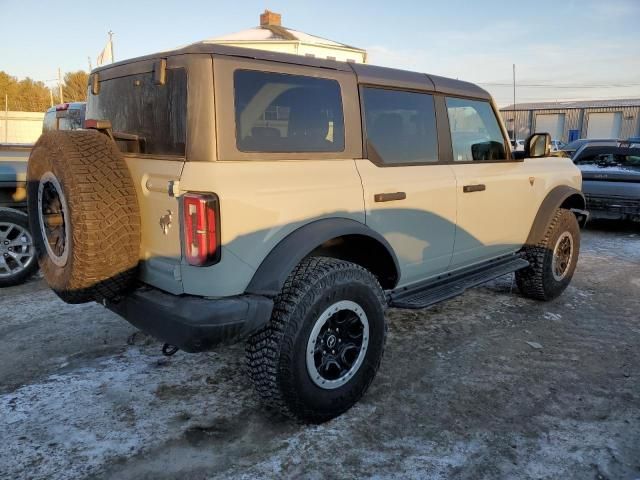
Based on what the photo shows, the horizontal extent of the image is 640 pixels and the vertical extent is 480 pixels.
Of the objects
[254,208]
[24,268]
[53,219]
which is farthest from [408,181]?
[24,268]

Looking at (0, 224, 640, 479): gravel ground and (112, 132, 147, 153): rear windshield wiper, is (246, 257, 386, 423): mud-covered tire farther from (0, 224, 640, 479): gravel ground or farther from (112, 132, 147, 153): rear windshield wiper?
(112, 132, 147, 153): rear windshield wiper

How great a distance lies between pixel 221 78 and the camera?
2.45m

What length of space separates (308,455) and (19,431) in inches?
61.9

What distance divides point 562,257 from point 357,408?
3118 mm

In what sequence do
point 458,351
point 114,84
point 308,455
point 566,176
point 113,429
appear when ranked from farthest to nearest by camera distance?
point 566,176, point 458,351, point 114,84, point 113,429, point 308,455

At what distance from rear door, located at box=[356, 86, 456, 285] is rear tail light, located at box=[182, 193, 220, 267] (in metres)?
1.02

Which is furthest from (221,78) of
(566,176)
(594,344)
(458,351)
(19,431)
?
(566,176)

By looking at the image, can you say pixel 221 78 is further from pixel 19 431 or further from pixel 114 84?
pixel 19 431

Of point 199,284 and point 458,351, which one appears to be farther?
point 458,351

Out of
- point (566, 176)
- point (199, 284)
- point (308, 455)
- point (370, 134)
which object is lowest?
point (308, 455)

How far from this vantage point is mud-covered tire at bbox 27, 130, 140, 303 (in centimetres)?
239

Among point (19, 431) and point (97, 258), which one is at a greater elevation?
point (97, 258)

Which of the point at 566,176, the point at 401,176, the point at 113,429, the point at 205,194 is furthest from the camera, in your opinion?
the point at 566,176

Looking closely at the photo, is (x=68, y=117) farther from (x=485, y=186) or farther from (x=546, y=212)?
(x=546, y=212)
